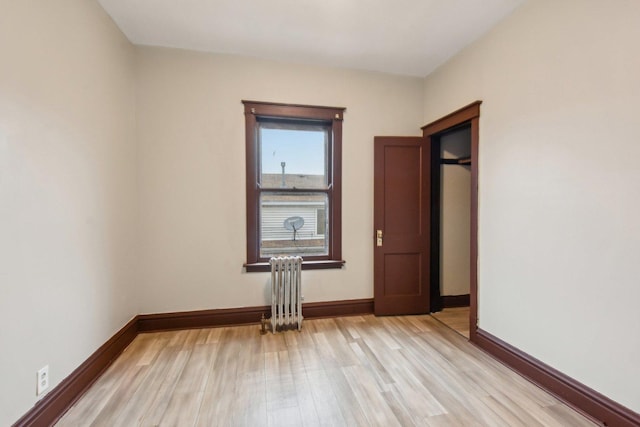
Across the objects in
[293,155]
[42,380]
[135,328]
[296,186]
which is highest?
[293,155]

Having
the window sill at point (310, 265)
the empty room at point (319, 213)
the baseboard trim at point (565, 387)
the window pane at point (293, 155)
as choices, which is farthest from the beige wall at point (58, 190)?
the baseboard trim at point (565, 387)

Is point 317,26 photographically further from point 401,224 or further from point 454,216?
point 454,216

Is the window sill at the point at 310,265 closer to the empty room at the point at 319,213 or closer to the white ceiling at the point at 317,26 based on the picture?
the empty room at the point at 319,213

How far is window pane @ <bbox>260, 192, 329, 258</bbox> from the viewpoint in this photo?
10.4ft

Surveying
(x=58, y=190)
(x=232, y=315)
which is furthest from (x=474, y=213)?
(x=58, y=190)

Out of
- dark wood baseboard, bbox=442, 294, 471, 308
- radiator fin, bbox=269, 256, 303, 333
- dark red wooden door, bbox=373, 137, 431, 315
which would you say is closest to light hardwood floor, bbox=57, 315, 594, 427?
radiator fin, bbox=269, 256, 303, 333

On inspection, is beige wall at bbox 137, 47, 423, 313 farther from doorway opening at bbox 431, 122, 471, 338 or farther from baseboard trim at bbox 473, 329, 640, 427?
baseboard trim at bbox 473, 329, 640, 427

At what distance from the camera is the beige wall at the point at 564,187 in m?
1.53

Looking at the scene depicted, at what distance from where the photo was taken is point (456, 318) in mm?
3184

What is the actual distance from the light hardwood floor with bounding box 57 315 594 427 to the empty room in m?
0.02

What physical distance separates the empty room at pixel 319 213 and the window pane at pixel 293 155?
0.02 m

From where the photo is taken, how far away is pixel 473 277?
261cm

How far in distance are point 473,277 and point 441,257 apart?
86 centimetres

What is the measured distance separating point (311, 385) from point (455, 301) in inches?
94.3
